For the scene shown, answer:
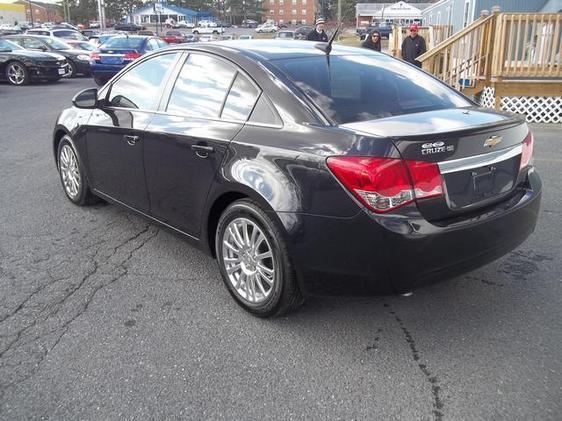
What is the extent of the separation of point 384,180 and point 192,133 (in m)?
1.46

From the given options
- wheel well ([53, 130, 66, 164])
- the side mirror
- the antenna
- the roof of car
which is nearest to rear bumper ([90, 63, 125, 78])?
wheel well ([53, 130, 66, 164])

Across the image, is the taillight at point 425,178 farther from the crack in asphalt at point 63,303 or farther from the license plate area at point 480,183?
the crack in asphalt at point 63,303

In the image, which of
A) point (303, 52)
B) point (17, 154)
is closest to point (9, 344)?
point (303, 52)

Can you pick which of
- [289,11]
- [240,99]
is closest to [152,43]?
[240,99]

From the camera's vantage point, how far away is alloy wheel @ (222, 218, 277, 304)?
3125 millimetres

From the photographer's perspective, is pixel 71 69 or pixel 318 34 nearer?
pixel 318 34

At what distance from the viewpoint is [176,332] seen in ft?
10.3

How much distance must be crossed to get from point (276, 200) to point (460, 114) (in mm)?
1264

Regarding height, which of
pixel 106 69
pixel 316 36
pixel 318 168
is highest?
pixel 316 36

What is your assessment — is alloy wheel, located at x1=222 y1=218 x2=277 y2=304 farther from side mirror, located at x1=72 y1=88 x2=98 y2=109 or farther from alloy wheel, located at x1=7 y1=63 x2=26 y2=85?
alloy wheel, located at x1=7 y1=63 x2=26 y2=85

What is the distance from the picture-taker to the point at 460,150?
2.79 meters

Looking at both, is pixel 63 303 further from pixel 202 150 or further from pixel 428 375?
pixel 428 375

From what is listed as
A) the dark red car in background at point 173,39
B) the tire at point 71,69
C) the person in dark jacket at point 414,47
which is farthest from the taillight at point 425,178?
the dark red car in background at point 173,39

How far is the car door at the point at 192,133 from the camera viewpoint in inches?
132
